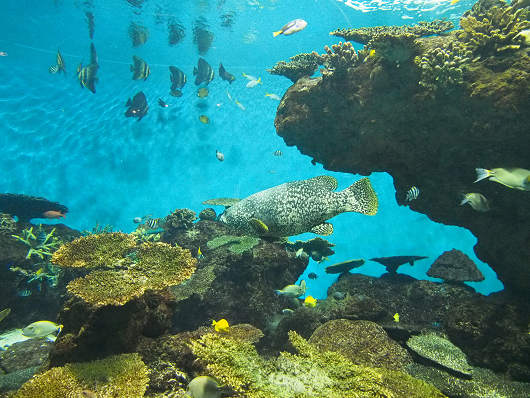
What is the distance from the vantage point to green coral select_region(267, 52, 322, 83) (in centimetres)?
837

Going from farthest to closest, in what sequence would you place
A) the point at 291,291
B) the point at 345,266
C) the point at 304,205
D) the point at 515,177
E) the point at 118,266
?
the point at 345,266
the point at 291,291
the point at 515,177
the point at 304,205
the point at 118,266

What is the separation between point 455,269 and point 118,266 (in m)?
9.24

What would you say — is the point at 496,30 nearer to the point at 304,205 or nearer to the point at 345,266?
the point at 304,205

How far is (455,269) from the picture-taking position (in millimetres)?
8297

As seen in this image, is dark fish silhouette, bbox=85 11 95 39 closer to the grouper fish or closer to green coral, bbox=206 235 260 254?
green coral, bbox=206 235 260 254

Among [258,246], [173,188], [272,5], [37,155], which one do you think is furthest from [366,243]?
[37,155]

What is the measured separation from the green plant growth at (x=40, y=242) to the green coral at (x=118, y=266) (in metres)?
5.81

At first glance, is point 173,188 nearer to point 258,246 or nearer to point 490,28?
point 258,246

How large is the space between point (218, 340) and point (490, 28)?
819cm

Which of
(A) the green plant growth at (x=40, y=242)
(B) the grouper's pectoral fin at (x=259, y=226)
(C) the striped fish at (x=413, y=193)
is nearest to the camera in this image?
(B) the grouper's pectoral fin at (x=259, y=226)

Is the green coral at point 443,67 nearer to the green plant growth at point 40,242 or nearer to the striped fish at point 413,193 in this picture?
the striped fish at point 413,193

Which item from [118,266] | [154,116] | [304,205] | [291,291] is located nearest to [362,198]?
[304,205]

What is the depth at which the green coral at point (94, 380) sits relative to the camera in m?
2.59

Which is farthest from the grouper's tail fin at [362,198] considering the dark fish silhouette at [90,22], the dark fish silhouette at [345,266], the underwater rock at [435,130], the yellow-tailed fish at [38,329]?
the dark fish silhouette at [90,22]
